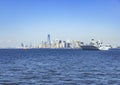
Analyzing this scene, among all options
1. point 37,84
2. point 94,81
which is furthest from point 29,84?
point 94,81

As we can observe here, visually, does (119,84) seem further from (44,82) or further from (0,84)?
(0,84)

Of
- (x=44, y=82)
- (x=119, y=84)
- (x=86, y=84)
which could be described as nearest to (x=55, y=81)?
(x=44, y=82)

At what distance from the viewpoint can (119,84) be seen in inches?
1567

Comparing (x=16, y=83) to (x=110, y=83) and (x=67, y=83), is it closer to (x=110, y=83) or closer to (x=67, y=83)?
(x=67, y=83)

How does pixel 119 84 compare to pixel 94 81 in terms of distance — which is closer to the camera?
pixel 119 84

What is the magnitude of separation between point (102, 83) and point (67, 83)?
4.00 metres

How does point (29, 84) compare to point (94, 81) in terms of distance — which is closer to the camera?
point (29, 84)

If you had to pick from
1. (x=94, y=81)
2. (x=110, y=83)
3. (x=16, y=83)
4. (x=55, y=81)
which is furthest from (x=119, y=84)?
(x=16, y=83)

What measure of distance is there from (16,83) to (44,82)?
A: 3349mm

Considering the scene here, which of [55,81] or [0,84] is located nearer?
[0,84]

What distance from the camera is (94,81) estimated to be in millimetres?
43156

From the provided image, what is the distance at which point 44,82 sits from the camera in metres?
42.2

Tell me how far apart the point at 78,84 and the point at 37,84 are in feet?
15.2

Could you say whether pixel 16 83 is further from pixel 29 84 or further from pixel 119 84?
pixel 119 84
